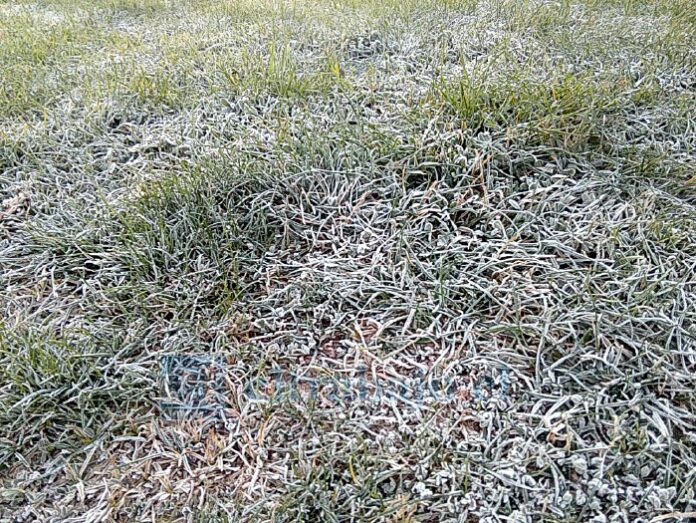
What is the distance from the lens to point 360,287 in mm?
1570

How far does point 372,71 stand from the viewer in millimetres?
2430

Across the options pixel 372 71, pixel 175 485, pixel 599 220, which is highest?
pixel 372 71

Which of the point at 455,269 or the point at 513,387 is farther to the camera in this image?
the point at 455,269

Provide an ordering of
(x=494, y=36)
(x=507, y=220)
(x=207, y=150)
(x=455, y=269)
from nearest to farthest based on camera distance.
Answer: (x=455, y=269)
(x=507, y=220)
(x=207, y=150)
(x=494, y=36)

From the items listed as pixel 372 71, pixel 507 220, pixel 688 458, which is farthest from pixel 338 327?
pixel 372 71

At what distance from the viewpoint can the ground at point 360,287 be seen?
3.89 feet

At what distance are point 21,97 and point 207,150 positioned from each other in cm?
118

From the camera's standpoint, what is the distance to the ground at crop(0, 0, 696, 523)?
46.7 inches

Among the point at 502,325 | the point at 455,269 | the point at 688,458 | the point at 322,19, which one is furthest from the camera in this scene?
the point at 322,19

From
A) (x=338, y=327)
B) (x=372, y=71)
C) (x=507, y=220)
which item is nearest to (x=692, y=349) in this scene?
(x=507, y=220)

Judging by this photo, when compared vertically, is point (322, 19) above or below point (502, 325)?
above

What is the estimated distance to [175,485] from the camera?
3.95 ft

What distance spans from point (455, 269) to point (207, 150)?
111 cm

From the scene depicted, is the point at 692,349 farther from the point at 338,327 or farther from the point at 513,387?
the point at 338,327
